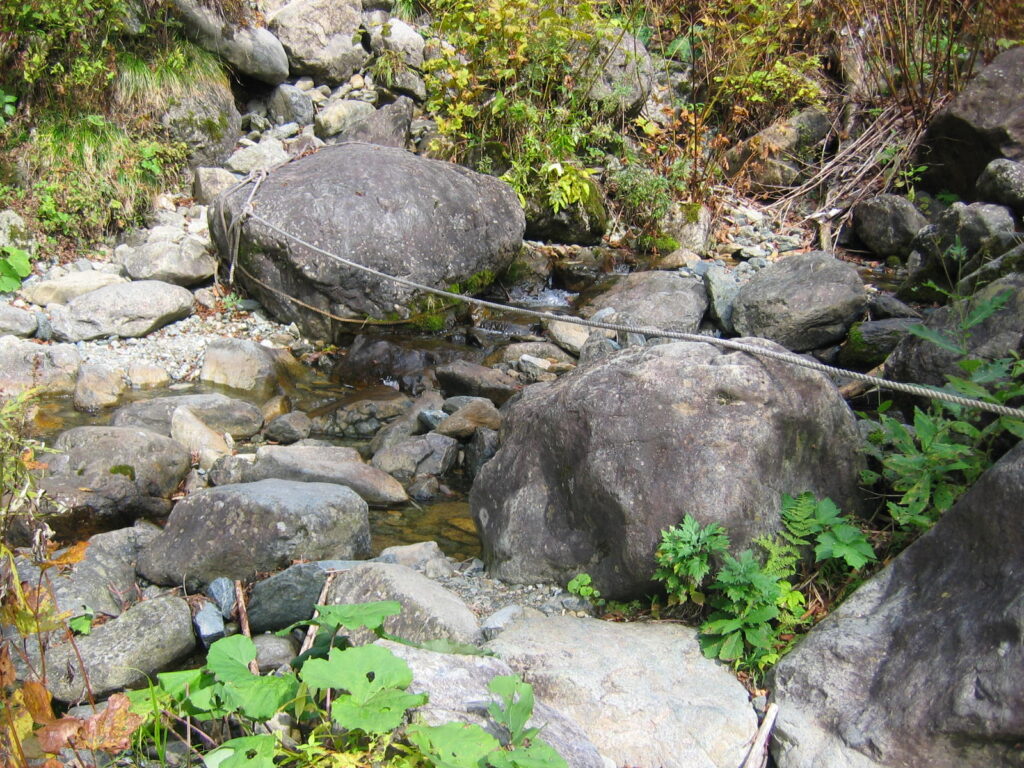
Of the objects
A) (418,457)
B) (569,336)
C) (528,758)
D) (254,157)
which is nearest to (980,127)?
(569,336)

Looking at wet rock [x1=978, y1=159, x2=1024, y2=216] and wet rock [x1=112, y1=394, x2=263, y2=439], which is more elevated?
wet rock [x1=978, y1=159, x2=1024, y2=216]

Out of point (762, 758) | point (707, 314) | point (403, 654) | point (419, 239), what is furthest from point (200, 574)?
point (707, 314)

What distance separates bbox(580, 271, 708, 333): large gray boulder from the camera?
24.8 ft

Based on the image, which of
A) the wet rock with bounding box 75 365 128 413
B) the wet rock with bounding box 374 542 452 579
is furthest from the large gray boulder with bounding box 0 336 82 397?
the wet rock with bounding box 374 542 452 579

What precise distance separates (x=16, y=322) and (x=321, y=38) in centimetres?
629

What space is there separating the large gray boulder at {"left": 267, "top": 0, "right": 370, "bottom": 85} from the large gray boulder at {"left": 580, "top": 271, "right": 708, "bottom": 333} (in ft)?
18.2

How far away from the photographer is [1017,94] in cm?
868

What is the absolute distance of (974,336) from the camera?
152 inches

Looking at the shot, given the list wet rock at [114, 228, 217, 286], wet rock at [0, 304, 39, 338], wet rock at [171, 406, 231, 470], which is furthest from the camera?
wet rock at [114, 228, 217, 286]

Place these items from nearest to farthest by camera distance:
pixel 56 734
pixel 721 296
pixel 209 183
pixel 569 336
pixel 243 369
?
pixel 56 734 < pixel 243 369 < pixel 569 336 < pixel 721 296 < pixel 209 183

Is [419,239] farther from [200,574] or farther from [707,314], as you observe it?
[200,574]

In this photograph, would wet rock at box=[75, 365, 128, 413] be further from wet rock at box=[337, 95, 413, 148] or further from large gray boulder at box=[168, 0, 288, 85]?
large gray boulder at box=[168, 0, 288, 85]

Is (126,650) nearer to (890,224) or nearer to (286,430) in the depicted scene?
(286,430)

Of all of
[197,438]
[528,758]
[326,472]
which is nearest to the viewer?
[528,758]
